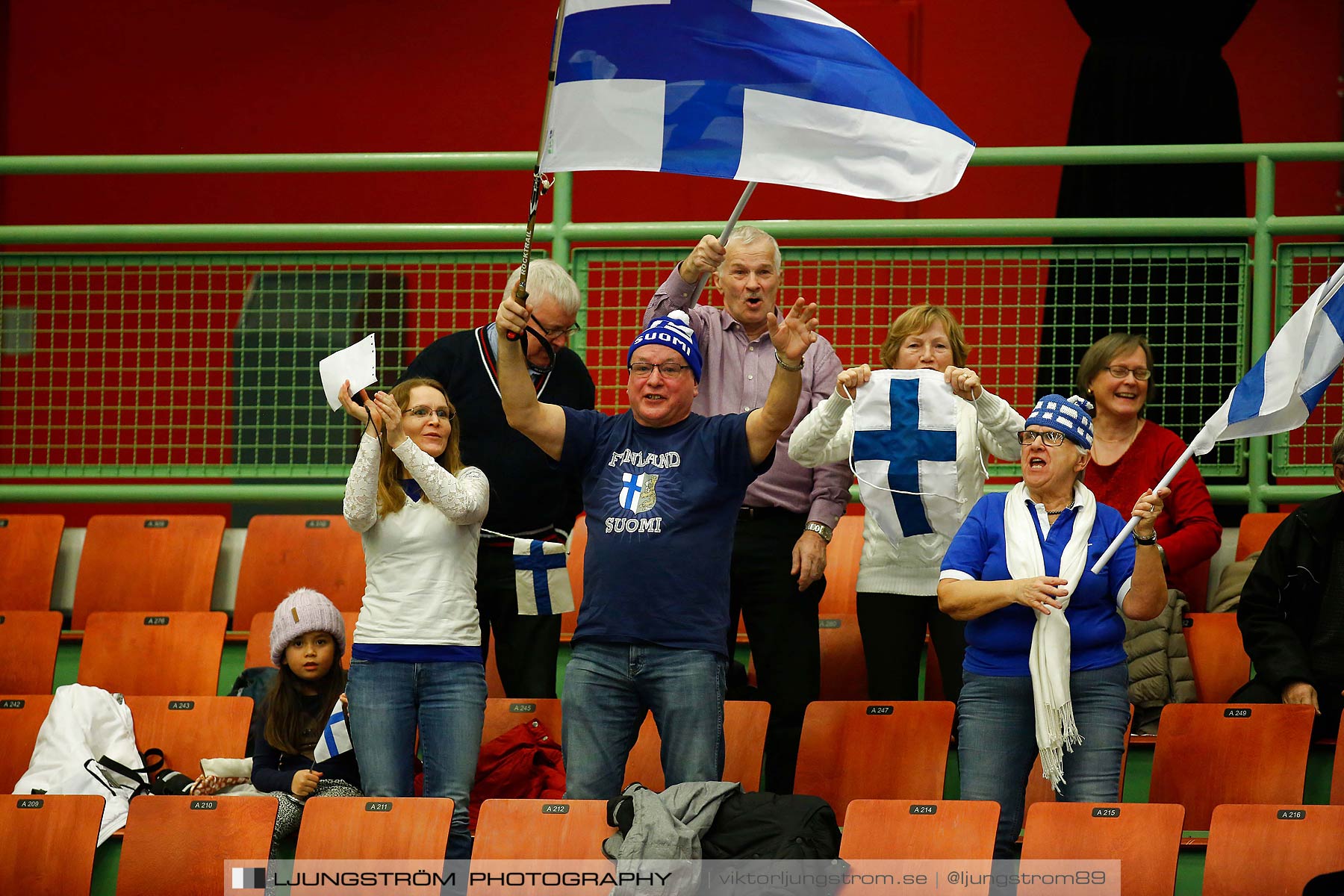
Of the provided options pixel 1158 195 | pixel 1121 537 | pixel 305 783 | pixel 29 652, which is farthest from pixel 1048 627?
pixel 29 652

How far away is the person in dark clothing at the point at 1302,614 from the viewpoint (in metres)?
3.96

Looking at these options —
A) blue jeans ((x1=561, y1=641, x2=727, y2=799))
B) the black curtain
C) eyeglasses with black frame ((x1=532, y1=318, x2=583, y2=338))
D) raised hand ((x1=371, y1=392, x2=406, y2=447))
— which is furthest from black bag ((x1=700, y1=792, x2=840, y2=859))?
the black curtain

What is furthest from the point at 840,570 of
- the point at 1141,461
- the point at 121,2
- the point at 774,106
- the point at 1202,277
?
the point at 121,2

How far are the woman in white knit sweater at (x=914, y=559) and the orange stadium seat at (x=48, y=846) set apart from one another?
2010 mm

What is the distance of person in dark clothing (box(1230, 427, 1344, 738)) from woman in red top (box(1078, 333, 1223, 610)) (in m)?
0.21

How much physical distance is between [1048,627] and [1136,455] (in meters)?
1.15

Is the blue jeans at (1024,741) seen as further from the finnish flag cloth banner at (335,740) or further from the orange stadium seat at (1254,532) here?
the finnish flag cloth banner at (335,740)

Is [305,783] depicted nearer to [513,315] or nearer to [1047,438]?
[513,315]

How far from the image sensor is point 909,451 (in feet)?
12.9

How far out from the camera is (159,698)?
4215 mm

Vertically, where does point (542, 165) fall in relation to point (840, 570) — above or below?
above

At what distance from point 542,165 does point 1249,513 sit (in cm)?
280

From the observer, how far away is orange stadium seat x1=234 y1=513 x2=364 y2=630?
5.02 metres

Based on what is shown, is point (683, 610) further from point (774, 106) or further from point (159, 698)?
point (159, 698)
